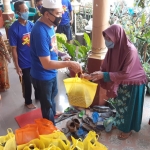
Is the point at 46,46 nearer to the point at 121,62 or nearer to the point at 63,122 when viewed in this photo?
the point at 121,62

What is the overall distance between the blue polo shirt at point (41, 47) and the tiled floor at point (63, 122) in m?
0.74

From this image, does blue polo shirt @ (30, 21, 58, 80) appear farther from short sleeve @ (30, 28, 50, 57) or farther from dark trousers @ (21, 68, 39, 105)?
dark trousers @ (21, 68, 39, 105)

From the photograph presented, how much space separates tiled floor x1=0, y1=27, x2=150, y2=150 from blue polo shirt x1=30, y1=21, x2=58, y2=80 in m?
0.74

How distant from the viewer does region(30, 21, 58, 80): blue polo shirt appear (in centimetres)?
155

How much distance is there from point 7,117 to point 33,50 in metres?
1.11

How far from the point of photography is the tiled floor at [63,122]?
199 centimetres

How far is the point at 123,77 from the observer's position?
5.55ft

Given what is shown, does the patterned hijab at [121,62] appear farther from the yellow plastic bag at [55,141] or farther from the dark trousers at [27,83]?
the dark trousers at [27,83]

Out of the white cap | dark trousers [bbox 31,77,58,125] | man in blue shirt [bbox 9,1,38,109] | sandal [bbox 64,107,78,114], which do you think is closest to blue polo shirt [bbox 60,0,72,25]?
man in blue shirt [bbox 9,1,38,109]

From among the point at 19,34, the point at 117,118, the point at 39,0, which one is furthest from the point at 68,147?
the point at 39,0

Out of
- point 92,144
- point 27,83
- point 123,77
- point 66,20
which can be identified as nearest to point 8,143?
point 92,144

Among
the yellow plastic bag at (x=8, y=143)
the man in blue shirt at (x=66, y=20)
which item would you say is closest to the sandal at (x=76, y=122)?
the yellow plastic bag at (x=8, y=143)

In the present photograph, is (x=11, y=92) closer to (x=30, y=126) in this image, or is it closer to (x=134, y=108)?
(x=30, y=126)

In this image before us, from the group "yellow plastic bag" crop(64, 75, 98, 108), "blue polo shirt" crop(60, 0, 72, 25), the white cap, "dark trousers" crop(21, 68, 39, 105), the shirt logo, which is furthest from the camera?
"blue polo shirt" crop(60, 0, 72, 25)
